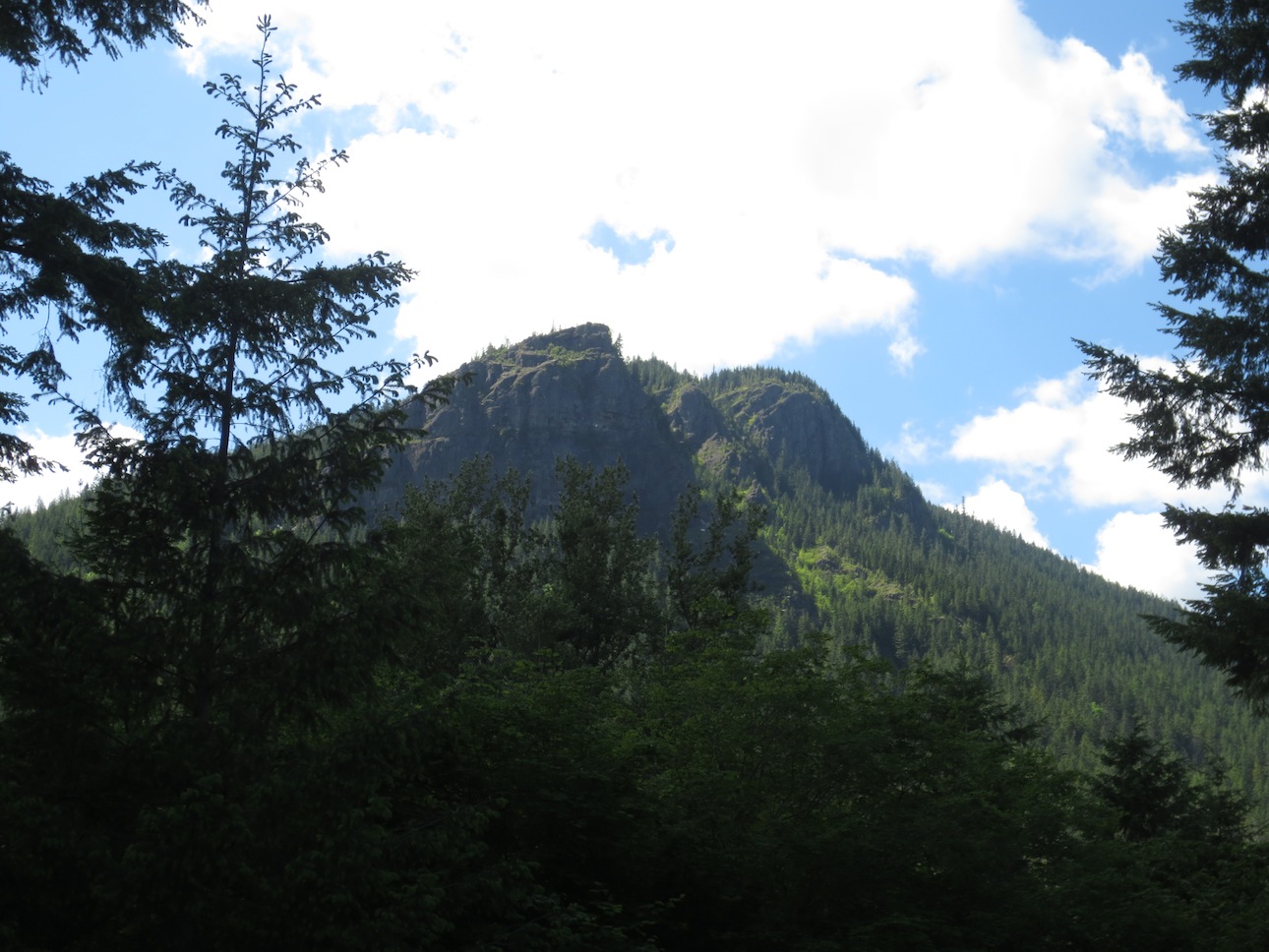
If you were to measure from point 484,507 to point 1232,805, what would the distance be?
83.6ft

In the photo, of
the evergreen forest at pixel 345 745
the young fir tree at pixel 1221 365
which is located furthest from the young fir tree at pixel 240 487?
the young fir tree at pixel 1221 365

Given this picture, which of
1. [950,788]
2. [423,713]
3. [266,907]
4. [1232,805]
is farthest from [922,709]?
[1232,805]

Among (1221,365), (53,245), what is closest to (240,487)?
(53,245)

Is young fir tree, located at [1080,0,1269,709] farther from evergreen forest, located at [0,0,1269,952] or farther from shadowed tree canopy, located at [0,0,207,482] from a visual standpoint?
shadowed tree canopy, located at [0,0,207,482]

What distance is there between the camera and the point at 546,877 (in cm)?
1310

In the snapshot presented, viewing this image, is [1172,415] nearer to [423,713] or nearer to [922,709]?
[922,709]

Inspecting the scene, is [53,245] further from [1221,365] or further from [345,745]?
[1221,365]

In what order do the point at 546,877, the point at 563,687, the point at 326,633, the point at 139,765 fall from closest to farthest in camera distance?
1. the point at 139,765
2. the point at 326,633
3. the point at 546,877
4. the point at 563,687

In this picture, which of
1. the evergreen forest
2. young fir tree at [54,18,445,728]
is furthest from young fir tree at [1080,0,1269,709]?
young fir tree at [54,18,445,728]

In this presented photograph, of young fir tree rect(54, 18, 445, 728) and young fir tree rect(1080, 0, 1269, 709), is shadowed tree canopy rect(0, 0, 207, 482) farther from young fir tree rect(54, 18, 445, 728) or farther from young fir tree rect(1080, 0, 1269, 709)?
young fir tree rect(1080, 0, 1269, 709)

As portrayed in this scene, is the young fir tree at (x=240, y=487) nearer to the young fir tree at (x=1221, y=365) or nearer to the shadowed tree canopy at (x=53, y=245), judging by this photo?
the shadowed tree canopy at (x=53, y=245)

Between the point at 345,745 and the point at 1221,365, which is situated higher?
the point at 1221,365

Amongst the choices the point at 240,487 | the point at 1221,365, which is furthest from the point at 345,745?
the point at 1221,365

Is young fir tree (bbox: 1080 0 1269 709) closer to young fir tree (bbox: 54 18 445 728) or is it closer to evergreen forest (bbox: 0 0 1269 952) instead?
evergreen forest (bbox: 0 0 1269 952)
